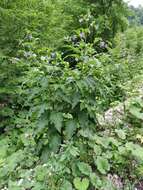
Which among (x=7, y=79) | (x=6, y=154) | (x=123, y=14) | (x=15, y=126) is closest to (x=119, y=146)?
(x=6, y=154)

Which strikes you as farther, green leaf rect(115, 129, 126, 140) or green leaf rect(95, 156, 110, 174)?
green leaf rect(115, 129, 126, 140)

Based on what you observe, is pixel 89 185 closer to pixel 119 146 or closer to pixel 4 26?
pixel 119 146

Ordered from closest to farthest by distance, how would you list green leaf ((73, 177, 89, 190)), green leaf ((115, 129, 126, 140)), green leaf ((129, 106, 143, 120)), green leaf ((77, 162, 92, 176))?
green leaf ((73, 177, 89, 190))
green leaf ((77, 162, 92, 176))
green leaf ((115, 129, 126, 140))
green leaf ((129, 106, 143, 120))

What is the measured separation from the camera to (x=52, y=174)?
8.56 ft

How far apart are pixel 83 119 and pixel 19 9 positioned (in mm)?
3719

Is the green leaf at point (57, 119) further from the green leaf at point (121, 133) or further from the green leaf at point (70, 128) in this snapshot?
the green leaf at point (121, 133)

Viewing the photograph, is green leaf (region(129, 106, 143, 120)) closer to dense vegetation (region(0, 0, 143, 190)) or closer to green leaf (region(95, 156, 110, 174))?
dense vegetation (region(0, 0, 143, 190))

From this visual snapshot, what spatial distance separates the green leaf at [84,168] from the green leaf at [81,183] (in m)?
0.06

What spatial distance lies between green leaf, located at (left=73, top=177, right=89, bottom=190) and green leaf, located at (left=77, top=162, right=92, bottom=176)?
2.4 inches

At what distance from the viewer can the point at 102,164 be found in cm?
271

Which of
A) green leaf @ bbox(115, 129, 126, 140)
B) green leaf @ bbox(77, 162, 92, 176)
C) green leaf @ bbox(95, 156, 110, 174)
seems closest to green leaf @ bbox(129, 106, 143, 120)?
green leaf @ bbox(115, 129, 126, 140)

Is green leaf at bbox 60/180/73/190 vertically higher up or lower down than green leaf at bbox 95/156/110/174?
lower down

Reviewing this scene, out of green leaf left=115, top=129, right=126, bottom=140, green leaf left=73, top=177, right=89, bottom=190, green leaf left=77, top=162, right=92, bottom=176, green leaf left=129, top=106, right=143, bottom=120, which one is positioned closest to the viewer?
green leaf left=73, top=177, right=89, bottom=190

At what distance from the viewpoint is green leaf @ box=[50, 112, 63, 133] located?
2658mm
